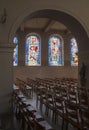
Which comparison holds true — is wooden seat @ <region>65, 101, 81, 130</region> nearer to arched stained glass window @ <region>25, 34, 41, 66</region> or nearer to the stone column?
the stone column

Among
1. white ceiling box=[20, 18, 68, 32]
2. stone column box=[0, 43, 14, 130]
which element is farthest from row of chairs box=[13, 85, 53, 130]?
white ceiling box=[20, 18, 68, 32]

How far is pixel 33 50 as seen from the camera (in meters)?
20.7

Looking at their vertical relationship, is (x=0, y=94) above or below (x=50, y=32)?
below

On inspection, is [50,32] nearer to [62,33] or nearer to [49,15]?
[62,33]

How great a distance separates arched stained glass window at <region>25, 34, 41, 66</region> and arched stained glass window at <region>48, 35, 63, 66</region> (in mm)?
1093

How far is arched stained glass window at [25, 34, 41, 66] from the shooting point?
66.9 feet

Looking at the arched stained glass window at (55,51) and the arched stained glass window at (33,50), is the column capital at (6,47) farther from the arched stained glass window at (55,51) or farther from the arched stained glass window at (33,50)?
the arched stained glass window at (55,51)

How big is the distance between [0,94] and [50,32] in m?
12.5

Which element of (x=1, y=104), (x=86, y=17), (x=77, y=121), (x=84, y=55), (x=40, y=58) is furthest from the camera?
(x=40, y=58)

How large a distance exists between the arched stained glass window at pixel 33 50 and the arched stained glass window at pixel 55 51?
109cm

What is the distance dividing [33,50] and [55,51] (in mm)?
2189

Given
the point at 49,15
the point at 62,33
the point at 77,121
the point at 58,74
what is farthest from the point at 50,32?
the point at 77,121

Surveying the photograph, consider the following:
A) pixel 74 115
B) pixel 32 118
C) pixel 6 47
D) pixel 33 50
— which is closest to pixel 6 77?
pixel 6 47

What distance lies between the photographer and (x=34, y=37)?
20.6m
